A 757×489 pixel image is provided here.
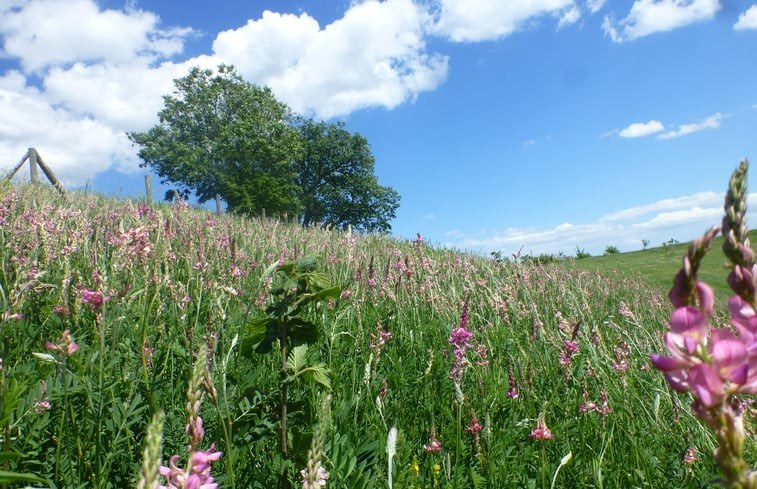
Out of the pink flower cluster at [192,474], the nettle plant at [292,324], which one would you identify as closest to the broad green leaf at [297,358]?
the nettle plant at [292,324]

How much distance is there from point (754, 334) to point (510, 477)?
1931mm

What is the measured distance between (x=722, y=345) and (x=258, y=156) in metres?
41.7

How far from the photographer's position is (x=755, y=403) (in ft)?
9.73

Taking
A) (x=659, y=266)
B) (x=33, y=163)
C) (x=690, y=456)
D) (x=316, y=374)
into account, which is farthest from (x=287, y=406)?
(x=33, y=163)

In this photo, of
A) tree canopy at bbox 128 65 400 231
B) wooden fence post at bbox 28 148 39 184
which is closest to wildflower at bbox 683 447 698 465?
wooden fence post at bbox 28 148 39 184

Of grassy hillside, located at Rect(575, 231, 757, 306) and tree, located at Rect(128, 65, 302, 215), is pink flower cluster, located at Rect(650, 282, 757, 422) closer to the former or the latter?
grassy hillside, located at Rect(575, 231, 757, 306)

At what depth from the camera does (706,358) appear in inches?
20.6

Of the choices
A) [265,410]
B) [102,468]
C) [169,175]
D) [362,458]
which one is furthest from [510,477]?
[169,175]

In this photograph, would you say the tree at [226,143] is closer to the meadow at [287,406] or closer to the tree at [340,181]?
the tree at [340,181]

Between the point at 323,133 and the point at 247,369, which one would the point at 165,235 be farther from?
the point at 323,133

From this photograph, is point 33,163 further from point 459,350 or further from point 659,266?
point 659,266

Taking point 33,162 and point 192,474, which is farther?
point 33,162

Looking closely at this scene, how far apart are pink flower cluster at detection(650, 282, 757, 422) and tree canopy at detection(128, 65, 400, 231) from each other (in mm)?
35821

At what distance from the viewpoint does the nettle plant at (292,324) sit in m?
1.76
